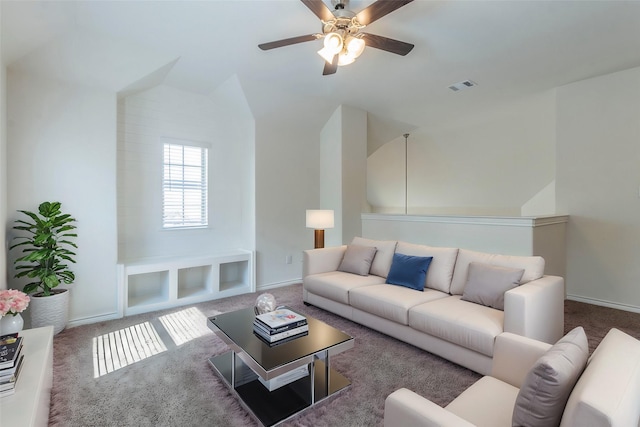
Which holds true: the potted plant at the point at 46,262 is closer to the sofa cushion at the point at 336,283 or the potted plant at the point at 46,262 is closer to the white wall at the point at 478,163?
the sofa cushion at the point at 336,283

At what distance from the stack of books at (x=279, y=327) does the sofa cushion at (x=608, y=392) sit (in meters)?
1.52

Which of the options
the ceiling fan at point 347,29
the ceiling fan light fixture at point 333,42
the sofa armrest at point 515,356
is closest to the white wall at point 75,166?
the ceiling fan at point 347,29

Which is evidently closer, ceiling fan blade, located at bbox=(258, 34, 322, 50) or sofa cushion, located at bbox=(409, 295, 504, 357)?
sofa cushion, located at bbox=(409, 295, 504, 357)

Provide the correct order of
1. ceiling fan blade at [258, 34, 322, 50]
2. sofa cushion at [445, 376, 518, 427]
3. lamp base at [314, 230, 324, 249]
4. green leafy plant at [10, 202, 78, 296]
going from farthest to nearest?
1. lamp base at [314, 230, 324, 249]
2. green leafy plant at [10, 202, 78, 296]
3. ceiling fan blade at [258, 34, 322, 50]
4. sofa cushion at [445, 376, 518, 427]

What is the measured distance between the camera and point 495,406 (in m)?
1.34

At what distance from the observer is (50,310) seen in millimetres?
2920

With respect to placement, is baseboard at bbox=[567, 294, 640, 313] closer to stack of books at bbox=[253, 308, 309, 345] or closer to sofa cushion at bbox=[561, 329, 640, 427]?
sofa cushion at bbox=[561, 329, 640, 427]

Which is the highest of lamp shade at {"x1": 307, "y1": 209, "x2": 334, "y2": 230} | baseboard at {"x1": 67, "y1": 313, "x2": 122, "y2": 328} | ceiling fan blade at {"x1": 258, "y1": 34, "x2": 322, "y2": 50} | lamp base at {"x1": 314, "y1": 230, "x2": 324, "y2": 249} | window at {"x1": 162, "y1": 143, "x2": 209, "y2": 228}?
ceiling fan blade at {"x1": 258, "y1": 34, "x2": 322, "y2": 50}

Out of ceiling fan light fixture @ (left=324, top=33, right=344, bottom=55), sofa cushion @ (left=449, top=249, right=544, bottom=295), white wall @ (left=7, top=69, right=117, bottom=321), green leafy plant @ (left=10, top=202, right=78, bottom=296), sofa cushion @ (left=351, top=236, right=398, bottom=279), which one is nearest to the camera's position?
ceiling fan light fixture @ (left=324, top=33, right=344, bottom=55)

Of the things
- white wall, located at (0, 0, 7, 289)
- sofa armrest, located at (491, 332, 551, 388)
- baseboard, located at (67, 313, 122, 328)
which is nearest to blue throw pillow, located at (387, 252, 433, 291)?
sofa armrest, located at (491, 332, 551, 388)

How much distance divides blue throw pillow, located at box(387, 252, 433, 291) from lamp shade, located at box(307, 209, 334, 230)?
119 centimetres

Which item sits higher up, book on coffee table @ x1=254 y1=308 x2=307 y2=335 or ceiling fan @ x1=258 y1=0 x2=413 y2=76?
ceiling fan @ x1=258 y1=0 x2=413 y2=76

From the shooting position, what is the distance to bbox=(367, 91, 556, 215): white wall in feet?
16.9

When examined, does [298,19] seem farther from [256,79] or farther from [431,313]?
[431,313]
